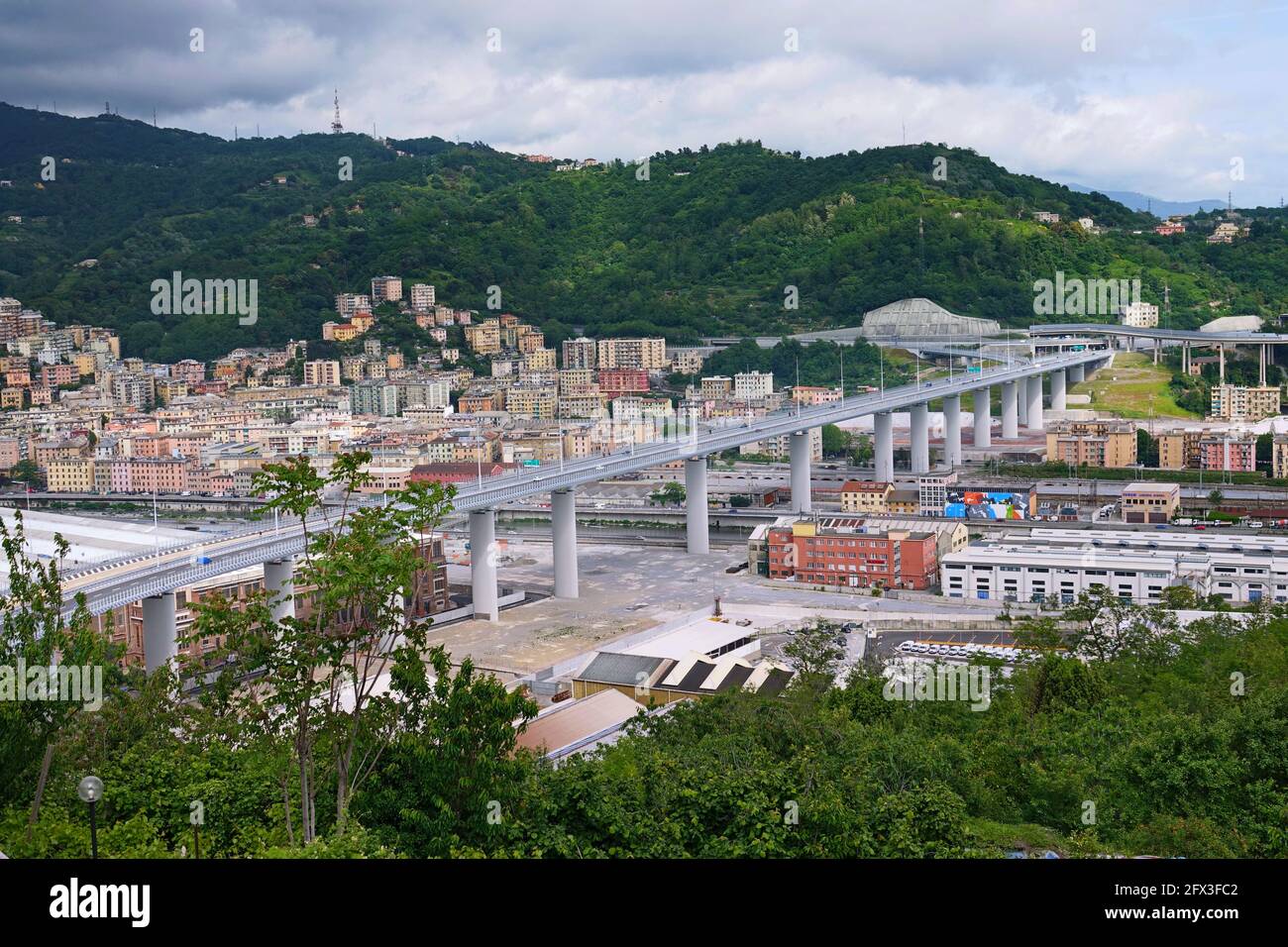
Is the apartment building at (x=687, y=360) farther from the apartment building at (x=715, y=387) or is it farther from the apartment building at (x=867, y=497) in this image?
the apartment building at (x=867, y=497)

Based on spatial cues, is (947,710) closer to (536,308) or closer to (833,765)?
(833,765)

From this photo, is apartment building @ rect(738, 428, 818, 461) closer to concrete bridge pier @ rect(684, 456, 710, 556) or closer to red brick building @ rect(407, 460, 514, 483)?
red brick building @ rect(407, 460, 514, 483)

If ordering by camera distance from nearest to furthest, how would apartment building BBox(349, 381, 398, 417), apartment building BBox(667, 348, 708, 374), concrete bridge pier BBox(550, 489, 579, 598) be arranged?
concrete bridge pier BBox(550, 489, 579, 598) < apartment building BBox(349, 381, 398, 417) < apartment building BBox(667, 348, 708, 374)

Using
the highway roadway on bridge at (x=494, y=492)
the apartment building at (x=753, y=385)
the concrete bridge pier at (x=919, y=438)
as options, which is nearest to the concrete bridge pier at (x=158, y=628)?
the highway roadway on bridge at (x=494, y=492)

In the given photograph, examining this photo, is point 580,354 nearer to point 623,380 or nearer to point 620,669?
point 623,380

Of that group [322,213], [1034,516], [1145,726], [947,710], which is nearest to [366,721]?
[1145,726]

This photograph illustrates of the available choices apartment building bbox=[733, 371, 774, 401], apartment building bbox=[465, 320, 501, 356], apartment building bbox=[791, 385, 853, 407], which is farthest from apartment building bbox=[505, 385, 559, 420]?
apartment building bbox=[465, 320, 501, 356]
